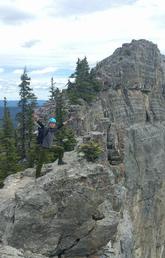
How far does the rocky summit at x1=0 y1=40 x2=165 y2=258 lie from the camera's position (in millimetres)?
22844

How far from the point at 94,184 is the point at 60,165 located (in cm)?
292

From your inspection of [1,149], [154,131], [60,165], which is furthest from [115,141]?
[60,165]

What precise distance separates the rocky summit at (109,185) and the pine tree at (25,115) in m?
3.78

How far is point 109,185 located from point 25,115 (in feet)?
116

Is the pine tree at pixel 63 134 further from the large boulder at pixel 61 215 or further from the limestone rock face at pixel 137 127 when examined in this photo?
the large boulder at pixel 61 215

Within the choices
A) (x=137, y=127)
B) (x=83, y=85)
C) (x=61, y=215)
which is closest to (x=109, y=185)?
(x=61, y=215)

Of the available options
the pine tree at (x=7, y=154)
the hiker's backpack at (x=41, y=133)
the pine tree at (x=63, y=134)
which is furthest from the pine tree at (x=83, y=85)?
the hiker's backpack at (x=41, y=133)

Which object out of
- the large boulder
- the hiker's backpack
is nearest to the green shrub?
the large boulder

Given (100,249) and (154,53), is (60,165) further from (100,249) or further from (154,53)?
(154,53)

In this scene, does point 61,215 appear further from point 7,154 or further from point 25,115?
point 25,115

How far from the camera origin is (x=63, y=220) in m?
23.3

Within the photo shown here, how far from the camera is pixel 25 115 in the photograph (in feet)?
194

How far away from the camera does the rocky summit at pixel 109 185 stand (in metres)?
22.8

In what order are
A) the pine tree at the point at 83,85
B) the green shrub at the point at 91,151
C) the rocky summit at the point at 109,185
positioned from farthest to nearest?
the pine tree at the point at 83,85, the green shrub at the point at 91,151, the rocky summit at the point at 109,185
